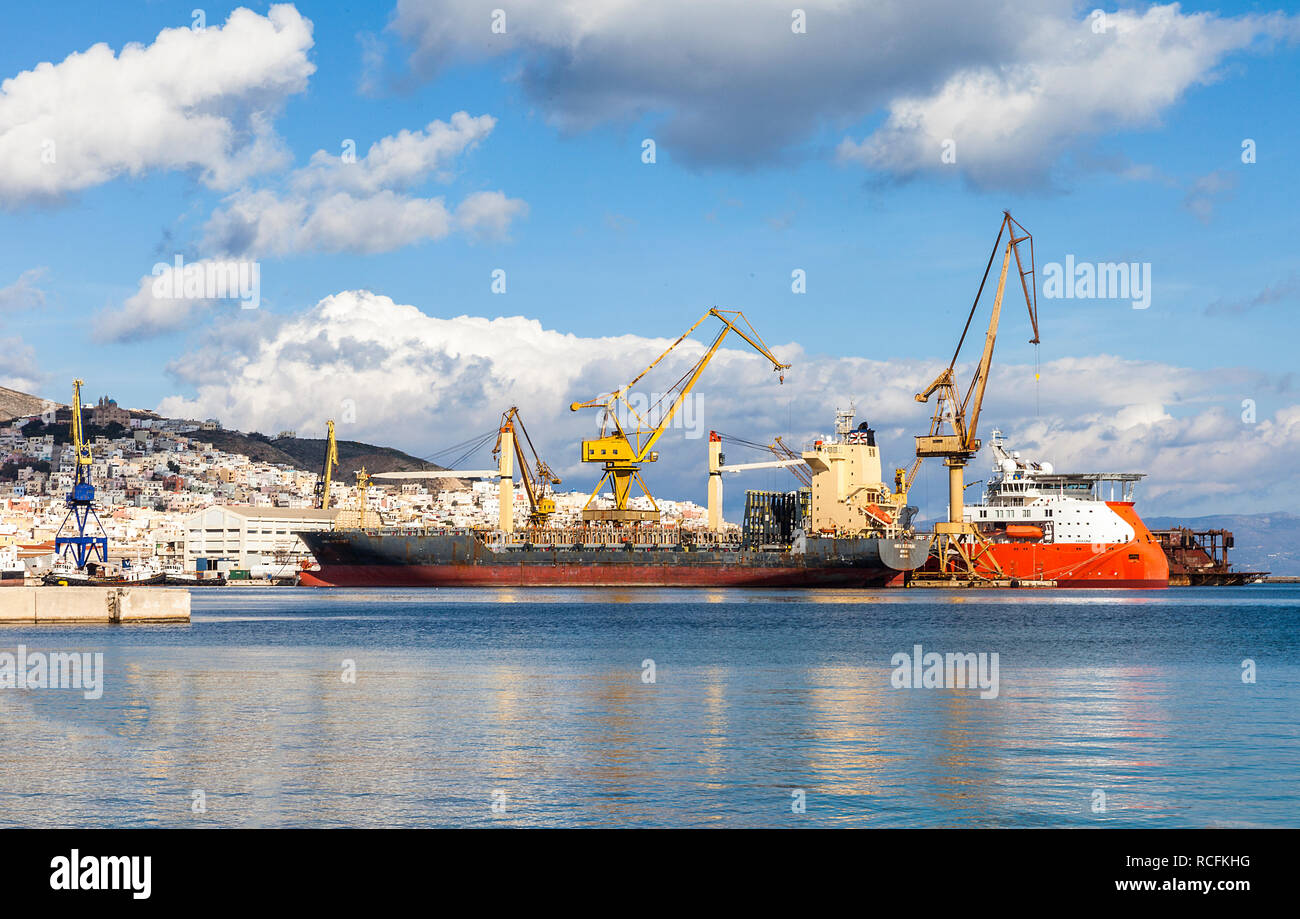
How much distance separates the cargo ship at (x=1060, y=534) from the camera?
398ft

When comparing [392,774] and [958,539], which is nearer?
[392,774]

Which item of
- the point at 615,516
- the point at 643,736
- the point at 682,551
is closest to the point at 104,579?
the point at 615,516

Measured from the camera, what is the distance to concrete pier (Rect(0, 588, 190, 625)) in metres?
52.7

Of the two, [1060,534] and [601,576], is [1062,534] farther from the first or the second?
[601,576]

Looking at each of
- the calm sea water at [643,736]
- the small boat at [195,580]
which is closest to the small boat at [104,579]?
the small boat at [195,580]

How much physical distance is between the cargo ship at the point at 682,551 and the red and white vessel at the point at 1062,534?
302 inches

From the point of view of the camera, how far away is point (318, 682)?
32.2 metres

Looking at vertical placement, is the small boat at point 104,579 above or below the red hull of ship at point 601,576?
below

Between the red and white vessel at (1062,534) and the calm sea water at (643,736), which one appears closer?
the calm sea water at (643,736)

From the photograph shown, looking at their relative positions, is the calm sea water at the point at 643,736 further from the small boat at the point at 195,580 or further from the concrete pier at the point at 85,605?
the small boat at the point at 195,580

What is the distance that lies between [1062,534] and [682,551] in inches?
1378
